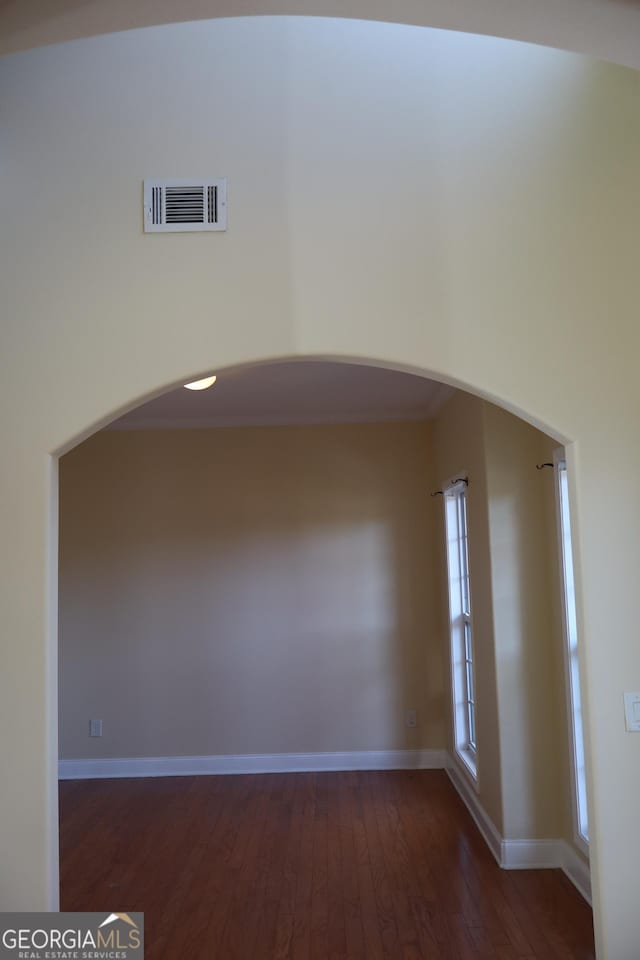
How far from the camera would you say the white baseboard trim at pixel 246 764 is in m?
5.57

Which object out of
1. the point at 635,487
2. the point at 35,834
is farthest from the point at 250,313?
the point at 35,834

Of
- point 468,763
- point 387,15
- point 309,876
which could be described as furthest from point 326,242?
point 468,763

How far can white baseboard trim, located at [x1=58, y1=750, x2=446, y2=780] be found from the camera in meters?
5.57

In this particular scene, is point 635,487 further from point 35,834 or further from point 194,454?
point 194,454

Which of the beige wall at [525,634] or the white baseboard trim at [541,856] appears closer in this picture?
the white baseboard trim at [541,856]

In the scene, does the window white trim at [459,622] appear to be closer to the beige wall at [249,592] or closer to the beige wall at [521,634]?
the beige wall at [249,592]

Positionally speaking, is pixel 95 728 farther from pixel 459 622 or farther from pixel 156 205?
pixel 156 205

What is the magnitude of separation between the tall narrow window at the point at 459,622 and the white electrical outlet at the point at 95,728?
8.78 feet

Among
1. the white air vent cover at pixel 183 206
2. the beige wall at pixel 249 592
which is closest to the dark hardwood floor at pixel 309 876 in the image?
the beige wall at pixel 249 592

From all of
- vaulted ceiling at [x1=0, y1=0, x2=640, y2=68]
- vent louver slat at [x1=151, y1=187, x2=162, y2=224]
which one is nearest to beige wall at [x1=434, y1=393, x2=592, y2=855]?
vent louver slat at [x1=151, y1=187, x2=162, y2=224]

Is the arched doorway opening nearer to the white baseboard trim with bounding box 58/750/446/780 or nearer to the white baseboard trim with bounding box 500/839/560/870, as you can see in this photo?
the white baseboard trim with bounding box 58/750/446/780

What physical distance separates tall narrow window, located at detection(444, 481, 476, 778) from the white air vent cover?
297 centimetres

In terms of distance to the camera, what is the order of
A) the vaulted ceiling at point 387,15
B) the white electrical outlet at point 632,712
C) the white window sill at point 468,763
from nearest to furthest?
the vaulted ceiling at point 387,15, the white electrical outlet at point 632,712, the white window sill at point 468,763

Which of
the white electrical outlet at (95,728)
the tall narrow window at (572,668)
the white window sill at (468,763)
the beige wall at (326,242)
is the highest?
the beige wall at (326,242)
